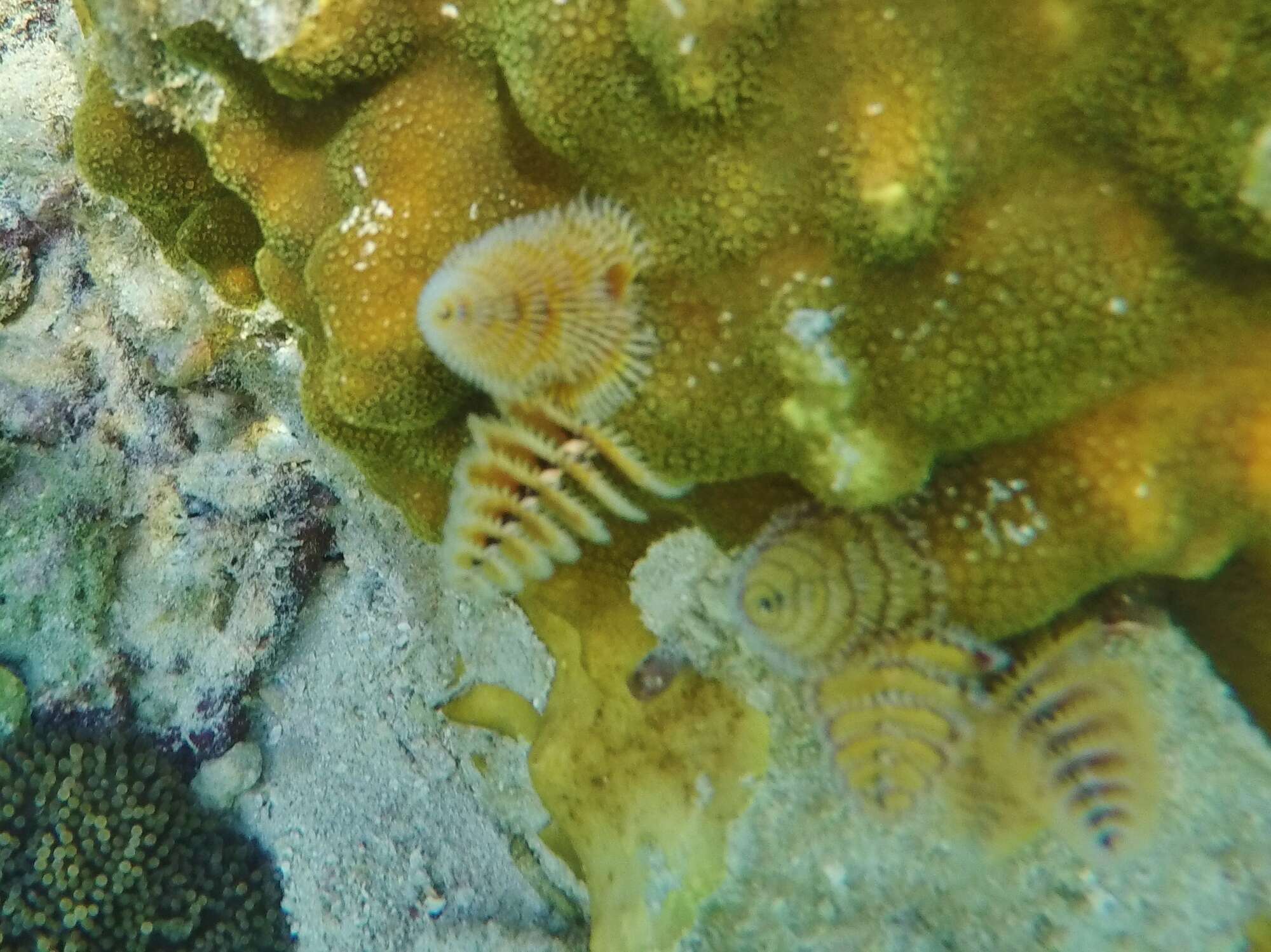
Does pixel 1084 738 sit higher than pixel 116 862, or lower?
higher

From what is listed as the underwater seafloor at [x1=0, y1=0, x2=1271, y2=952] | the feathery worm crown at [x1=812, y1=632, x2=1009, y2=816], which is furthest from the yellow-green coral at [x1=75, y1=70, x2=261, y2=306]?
the feathery worm crown at [x1=812, y1=632, x2=1009, y2=816]

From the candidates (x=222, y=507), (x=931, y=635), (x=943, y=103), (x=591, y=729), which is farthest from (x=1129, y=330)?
(x=222, y=507)

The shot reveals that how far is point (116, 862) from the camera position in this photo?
4.66 m

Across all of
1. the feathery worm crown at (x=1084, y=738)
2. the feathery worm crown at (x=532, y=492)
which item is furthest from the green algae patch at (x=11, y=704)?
the feathery worm crown at (x=1084, y=738)

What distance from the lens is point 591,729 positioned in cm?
294

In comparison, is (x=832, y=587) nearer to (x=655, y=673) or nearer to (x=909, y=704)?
(x=909, y=704)

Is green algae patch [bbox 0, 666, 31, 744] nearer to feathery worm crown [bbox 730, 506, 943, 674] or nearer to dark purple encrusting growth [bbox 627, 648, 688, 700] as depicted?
dark purple encrusting growth [bbox 627, 648, 688, 700]

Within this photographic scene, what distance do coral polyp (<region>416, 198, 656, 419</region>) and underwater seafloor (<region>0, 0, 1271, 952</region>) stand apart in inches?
31.0

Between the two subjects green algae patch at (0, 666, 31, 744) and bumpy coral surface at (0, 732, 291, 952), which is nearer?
bumpy coral surface at (0, 732, 291, 952)

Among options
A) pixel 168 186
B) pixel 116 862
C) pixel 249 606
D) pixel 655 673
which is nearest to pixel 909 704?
pixel 655 673

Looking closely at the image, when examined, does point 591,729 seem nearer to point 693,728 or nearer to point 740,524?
point 693,728

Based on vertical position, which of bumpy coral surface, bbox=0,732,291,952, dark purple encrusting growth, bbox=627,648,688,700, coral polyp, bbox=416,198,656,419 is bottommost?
bumpy coral surface, bbox=0,732,291,952

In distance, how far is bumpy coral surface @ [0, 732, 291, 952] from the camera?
14.9 feet

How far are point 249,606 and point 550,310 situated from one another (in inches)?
130
